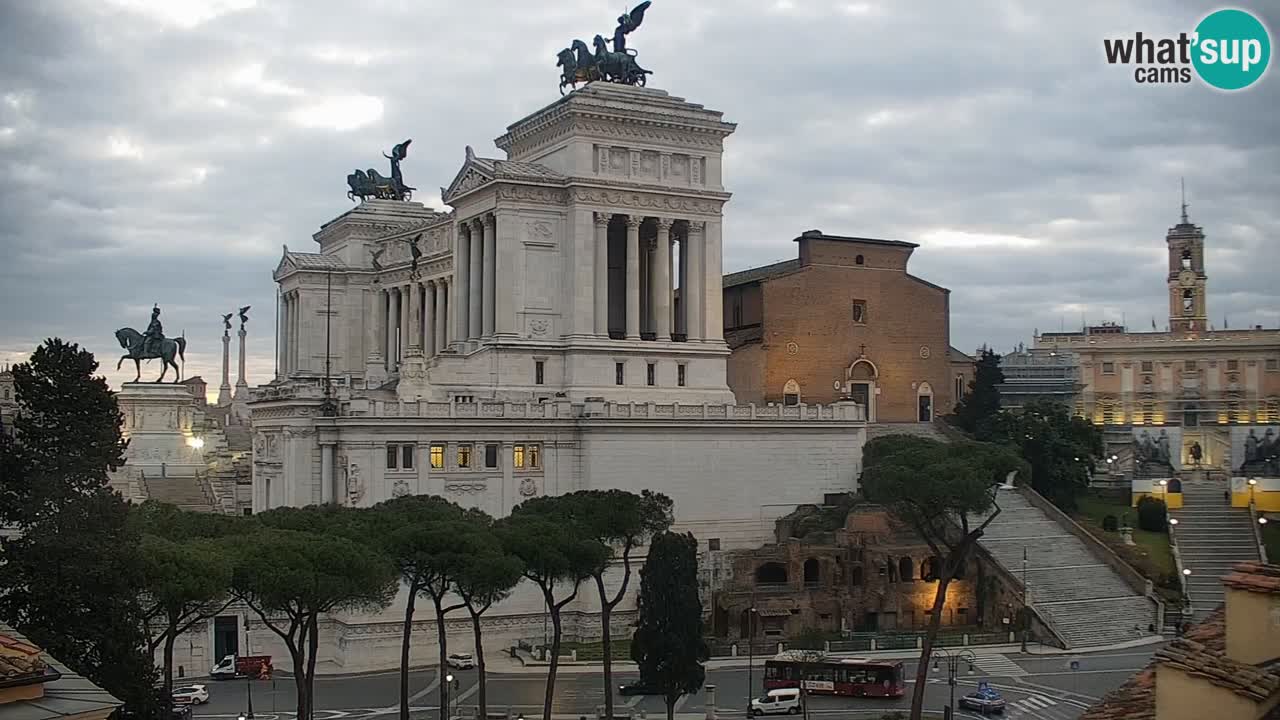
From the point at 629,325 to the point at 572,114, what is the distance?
1293 cm

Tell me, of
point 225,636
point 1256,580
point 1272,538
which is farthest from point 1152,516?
point 1256,580

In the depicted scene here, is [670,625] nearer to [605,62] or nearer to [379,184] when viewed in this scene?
[605,62]

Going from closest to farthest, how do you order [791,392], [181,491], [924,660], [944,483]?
[924,660], [944,483], [791,392], [181,491]

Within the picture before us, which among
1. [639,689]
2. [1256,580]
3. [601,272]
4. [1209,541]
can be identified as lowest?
[639,689]

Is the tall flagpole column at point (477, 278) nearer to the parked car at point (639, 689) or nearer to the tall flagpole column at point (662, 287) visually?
the tall flagpole column at point (662, 287)

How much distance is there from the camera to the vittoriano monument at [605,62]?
84875 millimetres

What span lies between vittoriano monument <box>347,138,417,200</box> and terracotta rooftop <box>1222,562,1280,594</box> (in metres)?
108

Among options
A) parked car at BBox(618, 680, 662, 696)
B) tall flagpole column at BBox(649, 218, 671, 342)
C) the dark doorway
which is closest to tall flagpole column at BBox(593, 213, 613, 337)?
tall flagpole column at BBox(649, 218, 671, 342)

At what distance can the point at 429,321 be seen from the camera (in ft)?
343

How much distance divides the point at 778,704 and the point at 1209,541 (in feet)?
139

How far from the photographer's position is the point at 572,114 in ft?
265

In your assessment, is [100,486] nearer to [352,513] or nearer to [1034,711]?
[352,513]

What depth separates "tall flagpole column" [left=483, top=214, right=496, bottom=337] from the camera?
82125 millimetres

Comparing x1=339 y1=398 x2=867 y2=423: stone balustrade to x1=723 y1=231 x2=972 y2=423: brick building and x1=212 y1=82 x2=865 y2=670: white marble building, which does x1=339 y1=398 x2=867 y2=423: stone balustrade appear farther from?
x1=723 y1=231 x2=972 y2=423: brick building
